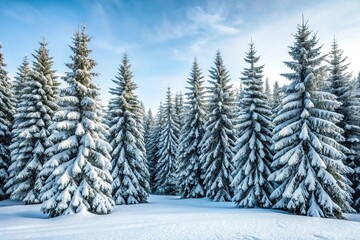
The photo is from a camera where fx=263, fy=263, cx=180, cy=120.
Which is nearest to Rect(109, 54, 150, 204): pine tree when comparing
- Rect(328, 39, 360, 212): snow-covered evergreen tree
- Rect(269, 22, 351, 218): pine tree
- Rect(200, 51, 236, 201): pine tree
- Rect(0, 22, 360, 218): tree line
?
Rect(0, 22, 360, 218): tree line

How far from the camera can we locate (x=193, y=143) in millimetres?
31000

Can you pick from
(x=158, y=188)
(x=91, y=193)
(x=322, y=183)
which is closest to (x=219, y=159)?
(x=322, y=183)

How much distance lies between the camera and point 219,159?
87.8ft

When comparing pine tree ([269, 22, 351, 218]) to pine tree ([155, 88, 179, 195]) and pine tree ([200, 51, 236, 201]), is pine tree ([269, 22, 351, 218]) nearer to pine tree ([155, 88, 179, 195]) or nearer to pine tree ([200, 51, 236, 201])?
pine tree ([200, 51, 236, 201])

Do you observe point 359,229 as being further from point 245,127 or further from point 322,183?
point 245,127

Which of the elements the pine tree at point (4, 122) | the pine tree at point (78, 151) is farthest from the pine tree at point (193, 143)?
the pine tree at point (4, 122)

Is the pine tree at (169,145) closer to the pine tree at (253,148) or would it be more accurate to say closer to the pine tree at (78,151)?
the pine tree at (253,148)

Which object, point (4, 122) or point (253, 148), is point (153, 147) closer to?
point (4, 122)

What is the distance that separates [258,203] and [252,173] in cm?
233

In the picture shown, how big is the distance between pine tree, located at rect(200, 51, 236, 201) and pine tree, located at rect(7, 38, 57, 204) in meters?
15.5

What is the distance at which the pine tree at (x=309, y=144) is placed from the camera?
15.8 metres

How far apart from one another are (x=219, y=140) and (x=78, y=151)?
1427 cm

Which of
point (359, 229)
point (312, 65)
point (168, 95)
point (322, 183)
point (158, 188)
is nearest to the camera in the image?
point (359, 229)

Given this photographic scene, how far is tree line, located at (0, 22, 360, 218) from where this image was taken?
1659cm
